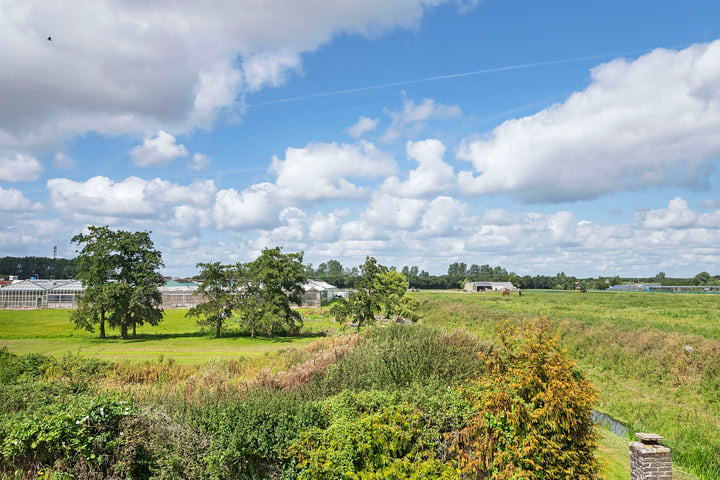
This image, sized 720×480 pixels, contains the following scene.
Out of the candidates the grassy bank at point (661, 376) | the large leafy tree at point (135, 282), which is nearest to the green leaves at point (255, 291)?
the large leafy tree at point (135, 282)

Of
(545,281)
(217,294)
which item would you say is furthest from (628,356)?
(545,281)

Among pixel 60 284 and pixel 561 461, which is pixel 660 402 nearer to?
pixel 561 461

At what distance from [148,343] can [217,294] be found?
5254 mm

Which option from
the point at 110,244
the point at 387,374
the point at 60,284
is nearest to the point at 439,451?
the point at 387,374

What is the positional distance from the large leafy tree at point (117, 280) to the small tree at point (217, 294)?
2559 mm

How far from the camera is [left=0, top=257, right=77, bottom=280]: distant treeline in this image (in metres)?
118

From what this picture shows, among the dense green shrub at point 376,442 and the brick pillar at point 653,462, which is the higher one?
the dense green shrub at point 376,442

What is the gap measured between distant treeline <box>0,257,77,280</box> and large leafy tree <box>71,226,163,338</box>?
357 feet

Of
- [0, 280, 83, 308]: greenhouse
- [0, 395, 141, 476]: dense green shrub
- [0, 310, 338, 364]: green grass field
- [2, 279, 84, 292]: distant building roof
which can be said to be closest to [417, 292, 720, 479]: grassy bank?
[0, 395, 141, 476]: dense green shrub

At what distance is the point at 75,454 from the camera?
5.64 m

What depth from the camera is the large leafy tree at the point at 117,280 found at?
2494cm

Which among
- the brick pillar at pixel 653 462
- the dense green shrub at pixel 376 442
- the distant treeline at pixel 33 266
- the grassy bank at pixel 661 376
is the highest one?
the distant treeline at pixel 33 266

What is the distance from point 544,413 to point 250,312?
22680 mm

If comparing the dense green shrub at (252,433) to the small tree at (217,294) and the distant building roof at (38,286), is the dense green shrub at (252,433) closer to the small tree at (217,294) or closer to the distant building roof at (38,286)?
the small tree at (217,294)
